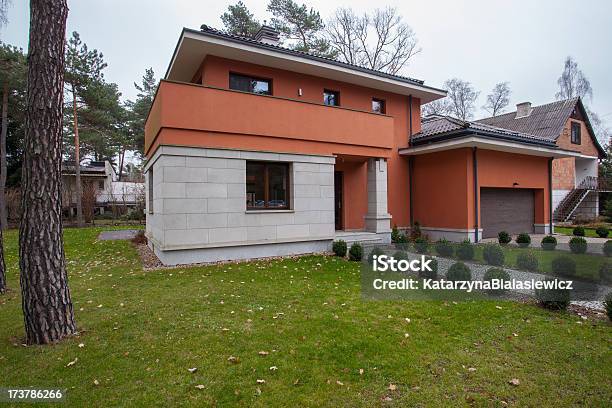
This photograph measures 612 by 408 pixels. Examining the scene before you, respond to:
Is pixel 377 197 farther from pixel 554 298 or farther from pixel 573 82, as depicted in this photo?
pixel 573 82

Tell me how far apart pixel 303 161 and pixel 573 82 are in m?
37.0

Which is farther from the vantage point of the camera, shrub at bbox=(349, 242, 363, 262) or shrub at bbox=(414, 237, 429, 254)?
shrub at bbox=(414, 237, 429, 254)

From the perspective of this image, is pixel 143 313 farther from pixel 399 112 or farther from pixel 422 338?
pixel 399 112

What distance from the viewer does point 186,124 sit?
8.44m

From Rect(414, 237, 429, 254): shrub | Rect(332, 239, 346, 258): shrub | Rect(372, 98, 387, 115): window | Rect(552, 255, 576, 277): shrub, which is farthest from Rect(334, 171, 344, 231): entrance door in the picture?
Rect(552, 255, 576, 277): shrub

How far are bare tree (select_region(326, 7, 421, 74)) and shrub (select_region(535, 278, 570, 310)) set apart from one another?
870 inches

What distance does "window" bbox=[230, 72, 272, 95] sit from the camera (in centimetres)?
1095

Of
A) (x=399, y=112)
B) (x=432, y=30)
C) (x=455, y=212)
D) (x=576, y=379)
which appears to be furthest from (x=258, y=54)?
(x=432, y=30)

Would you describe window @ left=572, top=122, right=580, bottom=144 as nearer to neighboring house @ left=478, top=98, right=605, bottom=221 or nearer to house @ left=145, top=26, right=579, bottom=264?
neighboring house @ left=478, top=98, right=605, bottom=221

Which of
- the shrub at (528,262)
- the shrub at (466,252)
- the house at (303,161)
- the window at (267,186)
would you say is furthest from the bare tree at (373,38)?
the shrub at (528,262)

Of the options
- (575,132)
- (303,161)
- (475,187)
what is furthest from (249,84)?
(575,132)

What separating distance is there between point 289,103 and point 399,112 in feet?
21.9

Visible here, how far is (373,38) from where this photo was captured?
2458 centimetres

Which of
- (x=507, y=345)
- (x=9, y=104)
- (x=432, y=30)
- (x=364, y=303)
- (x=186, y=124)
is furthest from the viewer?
(x=432, y=30)
